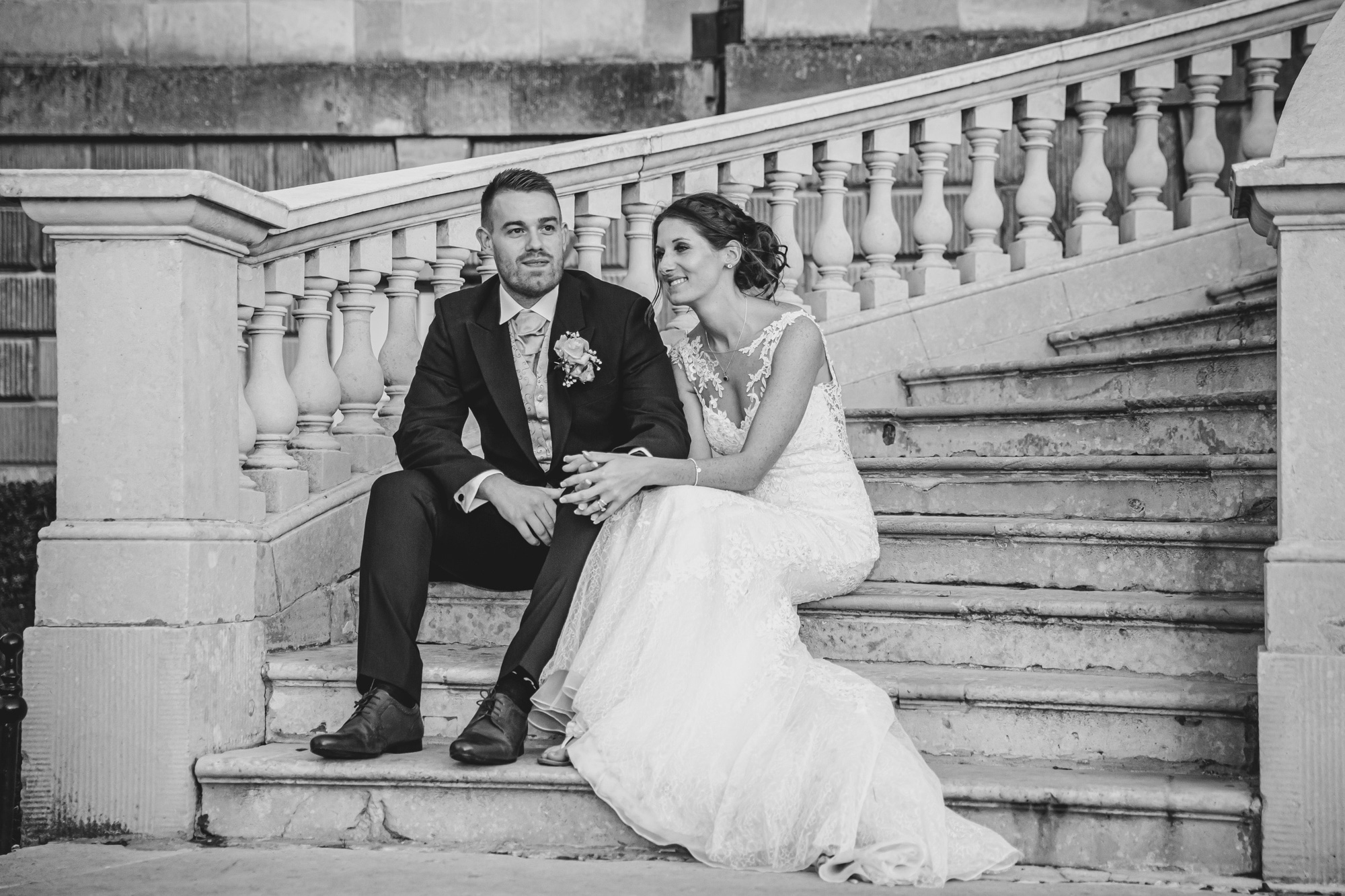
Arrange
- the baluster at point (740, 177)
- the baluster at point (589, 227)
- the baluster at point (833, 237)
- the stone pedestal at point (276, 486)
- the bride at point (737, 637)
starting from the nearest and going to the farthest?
the bride at point (737, 637)
the stone pedestal at point (276, 486)
the baluster at point (589, 227)
the baluster at point (740, 177)
the baluster at point (833, 237)

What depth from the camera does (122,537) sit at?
346cm

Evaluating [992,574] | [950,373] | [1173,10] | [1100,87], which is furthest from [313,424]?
[1173,10]

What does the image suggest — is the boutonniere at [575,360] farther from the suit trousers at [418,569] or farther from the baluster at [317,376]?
the baluster at [317,376]

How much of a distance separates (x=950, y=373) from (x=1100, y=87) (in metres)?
1.49

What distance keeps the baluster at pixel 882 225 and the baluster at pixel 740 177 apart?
1.75 feet

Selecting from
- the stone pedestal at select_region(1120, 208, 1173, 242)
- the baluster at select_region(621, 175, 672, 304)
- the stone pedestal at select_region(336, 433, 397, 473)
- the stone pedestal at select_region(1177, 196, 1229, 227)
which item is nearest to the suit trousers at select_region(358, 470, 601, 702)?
the stone pedestal at select_region(336, 433, 397, 473)

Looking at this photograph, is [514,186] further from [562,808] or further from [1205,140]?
[1205,140]

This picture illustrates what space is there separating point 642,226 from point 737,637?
2.21 m

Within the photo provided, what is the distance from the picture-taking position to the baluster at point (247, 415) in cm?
381

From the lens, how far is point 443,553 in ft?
12.5

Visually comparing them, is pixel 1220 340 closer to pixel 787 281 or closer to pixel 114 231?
pixel 787 281

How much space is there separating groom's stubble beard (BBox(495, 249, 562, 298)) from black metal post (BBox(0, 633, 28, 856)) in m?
1.63

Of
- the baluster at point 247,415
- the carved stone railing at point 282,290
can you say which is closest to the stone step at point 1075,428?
the carved stone railing at point 282,290

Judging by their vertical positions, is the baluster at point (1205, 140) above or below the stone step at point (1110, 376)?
above
